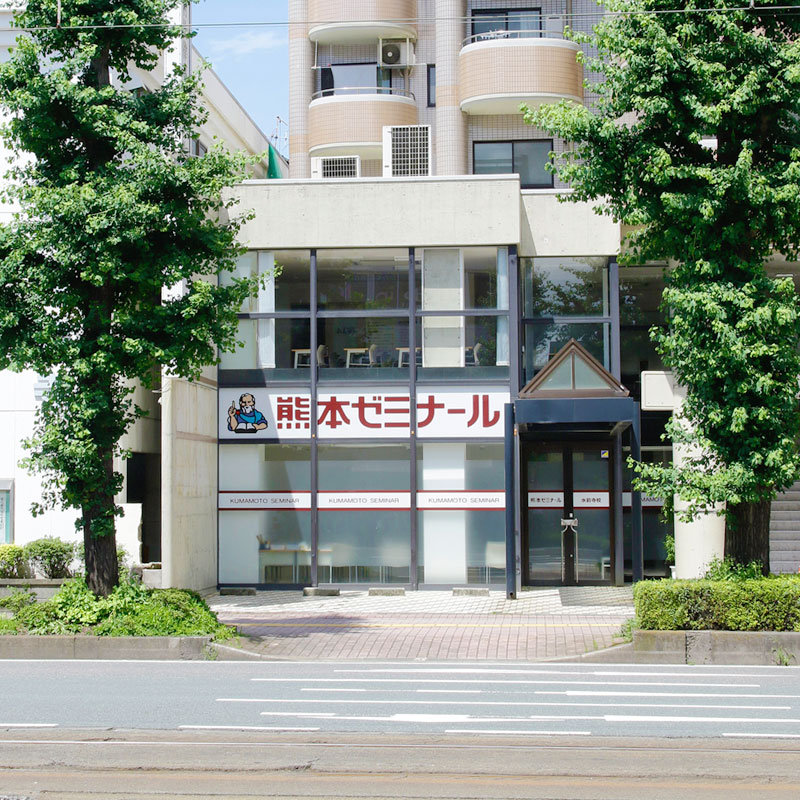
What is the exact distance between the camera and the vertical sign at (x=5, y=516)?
22.2m

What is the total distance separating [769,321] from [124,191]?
8551 mm

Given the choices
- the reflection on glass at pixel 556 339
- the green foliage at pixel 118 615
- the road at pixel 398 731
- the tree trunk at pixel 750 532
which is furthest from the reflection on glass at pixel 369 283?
the road at pixel 398 731

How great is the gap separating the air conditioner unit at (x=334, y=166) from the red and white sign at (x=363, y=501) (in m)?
8.50

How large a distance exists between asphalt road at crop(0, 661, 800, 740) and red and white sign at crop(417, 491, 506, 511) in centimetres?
798

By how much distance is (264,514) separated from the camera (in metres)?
23.0

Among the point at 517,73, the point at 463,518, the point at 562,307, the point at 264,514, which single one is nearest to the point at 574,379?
the point at 562,307

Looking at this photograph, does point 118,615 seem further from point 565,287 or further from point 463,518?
point 565,287

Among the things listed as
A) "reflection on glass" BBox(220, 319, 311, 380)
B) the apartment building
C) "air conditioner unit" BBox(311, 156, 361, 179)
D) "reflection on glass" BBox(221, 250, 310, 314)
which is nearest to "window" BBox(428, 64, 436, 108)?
"air conditioner unit" BBox(311, 156, 361, 179)

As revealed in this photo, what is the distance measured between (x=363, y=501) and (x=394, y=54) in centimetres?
1341

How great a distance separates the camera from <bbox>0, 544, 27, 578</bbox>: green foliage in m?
20.9

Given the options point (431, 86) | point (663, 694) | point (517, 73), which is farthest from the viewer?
point (431, 86)

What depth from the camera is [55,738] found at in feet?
32.2

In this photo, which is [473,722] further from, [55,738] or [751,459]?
[751,459]

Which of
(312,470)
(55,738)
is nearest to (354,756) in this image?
(55,738)
